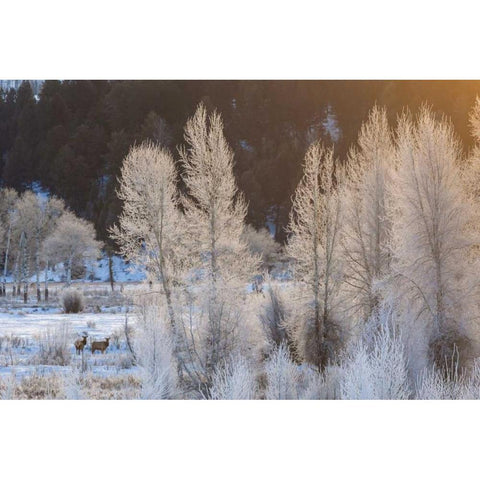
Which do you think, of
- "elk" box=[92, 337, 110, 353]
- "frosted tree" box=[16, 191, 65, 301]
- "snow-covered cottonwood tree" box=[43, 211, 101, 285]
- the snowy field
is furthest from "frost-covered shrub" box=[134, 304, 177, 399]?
"snow-covered cottonwood tree" box=[43, 211, 101, 285]

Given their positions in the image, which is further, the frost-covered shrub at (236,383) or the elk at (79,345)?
the elk at (79,345)

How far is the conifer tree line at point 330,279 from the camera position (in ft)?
29.2

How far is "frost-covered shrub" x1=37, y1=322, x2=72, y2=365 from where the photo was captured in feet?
35.9

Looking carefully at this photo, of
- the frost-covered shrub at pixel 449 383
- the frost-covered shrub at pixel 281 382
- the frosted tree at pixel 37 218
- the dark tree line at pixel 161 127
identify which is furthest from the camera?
the frosted tree at pixel 37 218

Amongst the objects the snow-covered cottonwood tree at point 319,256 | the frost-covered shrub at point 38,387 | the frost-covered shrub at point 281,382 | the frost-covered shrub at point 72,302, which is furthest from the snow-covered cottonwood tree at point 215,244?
the frost-covered shrub at point 72,302

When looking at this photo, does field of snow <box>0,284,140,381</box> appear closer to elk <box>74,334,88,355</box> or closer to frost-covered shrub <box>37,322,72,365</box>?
frost-covered shrub <box>37,322,72,365</box>

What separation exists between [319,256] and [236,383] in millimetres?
3232

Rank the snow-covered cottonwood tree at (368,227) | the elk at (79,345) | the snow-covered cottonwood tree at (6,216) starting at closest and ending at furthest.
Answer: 1. the snow-covered cottonwood tree at (368,227)
2. the elk at (79,345)
3. the snow-covered cottonwood tree at (6,216)

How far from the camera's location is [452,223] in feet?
29.6

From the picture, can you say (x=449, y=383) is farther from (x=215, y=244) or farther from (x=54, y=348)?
(x=54, y=348)

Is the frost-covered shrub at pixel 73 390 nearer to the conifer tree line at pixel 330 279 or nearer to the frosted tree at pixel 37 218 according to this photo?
the conifer tree line at pixel 330 279

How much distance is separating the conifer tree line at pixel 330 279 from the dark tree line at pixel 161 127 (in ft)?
4.72

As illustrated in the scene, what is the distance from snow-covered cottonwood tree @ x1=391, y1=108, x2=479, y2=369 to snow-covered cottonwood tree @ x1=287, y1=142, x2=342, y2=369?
5.69ft
